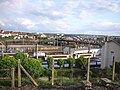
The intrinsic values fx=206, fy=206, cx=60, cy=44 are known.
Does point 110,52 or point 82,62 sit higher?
point 110,52

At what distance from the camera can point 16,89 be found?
568 cm

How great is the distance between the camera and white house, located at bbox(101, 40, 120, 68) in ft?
73.8

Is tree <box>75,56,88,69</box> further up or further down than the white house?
further down

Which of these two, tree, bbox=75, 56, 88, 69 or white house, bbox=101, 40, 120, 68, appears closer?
white house, bbox=101, 40, 120, 68

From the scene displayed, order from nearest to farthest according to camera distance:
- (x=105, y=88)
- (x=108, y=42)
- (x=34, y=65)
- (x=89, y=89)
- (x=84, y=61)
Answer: (x=89, y=89), (x=105, y=88), (x=34, y=65), (x=108, y=42), (x=84, y=61)

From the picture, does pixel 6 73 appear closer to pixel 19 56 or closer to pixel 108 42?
pixel 19 56

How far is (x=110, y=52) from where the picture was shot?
23.9 m

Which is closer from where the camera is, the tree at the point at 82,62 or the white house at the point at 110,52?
the white house at the point at 110,52

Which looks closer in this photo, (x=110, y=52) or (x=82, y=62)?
(x=110, y=52)

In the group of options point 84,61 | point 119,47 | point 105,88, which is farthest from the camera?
point 84,61

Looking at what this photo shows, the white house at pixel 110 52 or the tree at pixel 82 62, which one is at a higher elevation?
the white house at pixel 110 52

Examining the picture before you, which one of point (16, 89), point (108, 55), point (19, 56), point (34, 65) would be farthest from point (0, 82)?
point (108, 55)

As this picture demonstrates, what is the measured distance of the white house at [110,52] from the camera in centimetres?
2250

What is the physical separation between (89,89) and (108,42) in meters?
20.0
